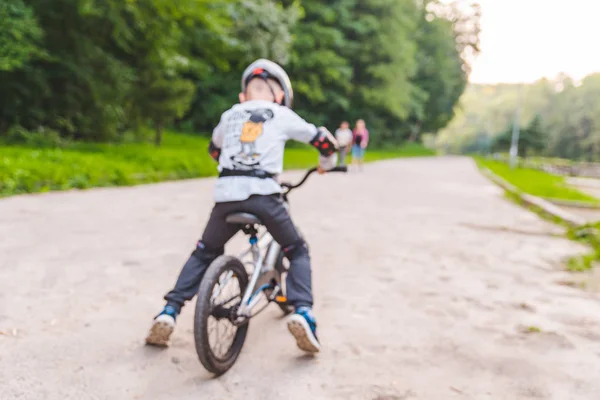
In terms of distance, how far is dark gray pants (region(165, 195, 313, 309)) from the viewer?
→ 2.90 m

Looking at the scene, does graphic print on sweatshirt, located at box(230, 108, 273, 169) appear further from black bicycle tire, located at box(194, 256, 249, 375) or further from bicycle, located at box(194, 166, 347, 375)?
black bicycle tire, located at box(194, 256, 249, 375)

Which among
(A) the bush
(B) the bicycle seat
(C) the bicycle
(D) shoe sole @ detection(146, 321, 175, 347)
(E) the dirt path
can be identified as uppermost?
(A) the bush

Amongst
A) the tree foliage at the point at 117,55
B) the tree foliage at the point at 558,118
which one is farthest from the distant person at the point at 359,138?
the tree foliage at the point at 558,118

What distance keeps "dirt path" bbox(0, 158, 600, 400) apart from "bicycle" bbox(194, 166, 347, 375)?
0.47ft

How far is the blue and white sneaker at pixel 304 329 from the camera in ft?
9.52

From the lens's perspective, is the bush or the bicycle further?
the bush

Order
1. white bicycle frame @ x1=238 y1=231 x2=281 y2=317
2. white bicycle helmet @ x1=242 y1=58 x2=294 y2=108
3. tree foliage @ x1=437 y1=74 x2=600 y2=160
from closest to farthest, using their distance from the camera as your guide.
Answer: white bicycle frame @ x1=238 y1=231 x2=281 y2=317 < white bicycle helmet @ x1=242 y1=58 x2=294 y2=108 < tree foliage @ x1=437 y1=74 x2=600 y2=160

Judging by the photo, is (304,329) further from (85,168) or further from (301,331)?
(85,168)

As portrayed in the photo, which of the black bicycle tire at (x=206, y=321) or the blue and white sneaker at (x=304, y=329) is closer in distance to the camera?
the black bicycle tire at (x=206, y=321)

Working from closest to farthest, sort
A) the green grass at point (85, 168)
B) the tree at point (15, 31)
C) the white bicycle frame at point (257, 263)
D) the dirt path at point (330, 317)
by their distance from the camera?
the dirt path at point (330, 317), the white bicycle frame at point (257, 263), the green grass at point (85, 168), the tree at point (15, 31)

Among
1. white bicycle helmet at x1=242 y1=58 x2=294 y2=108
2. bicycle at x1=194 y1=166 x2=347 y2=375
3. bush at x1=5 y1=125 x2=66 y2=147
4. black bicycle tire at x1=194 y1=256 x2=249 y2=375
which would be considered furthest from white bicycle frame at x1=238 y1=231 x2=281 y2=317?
bush at x1=5 y1=125 x2=66 y2=147

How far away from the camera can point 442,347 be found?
129 inches

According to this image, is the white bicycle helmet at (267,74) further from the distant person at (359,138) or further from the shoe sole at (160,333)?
the distant person at (359,138)

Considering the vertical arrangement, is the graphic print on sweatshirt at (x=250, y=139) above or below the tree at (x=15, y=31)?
below
